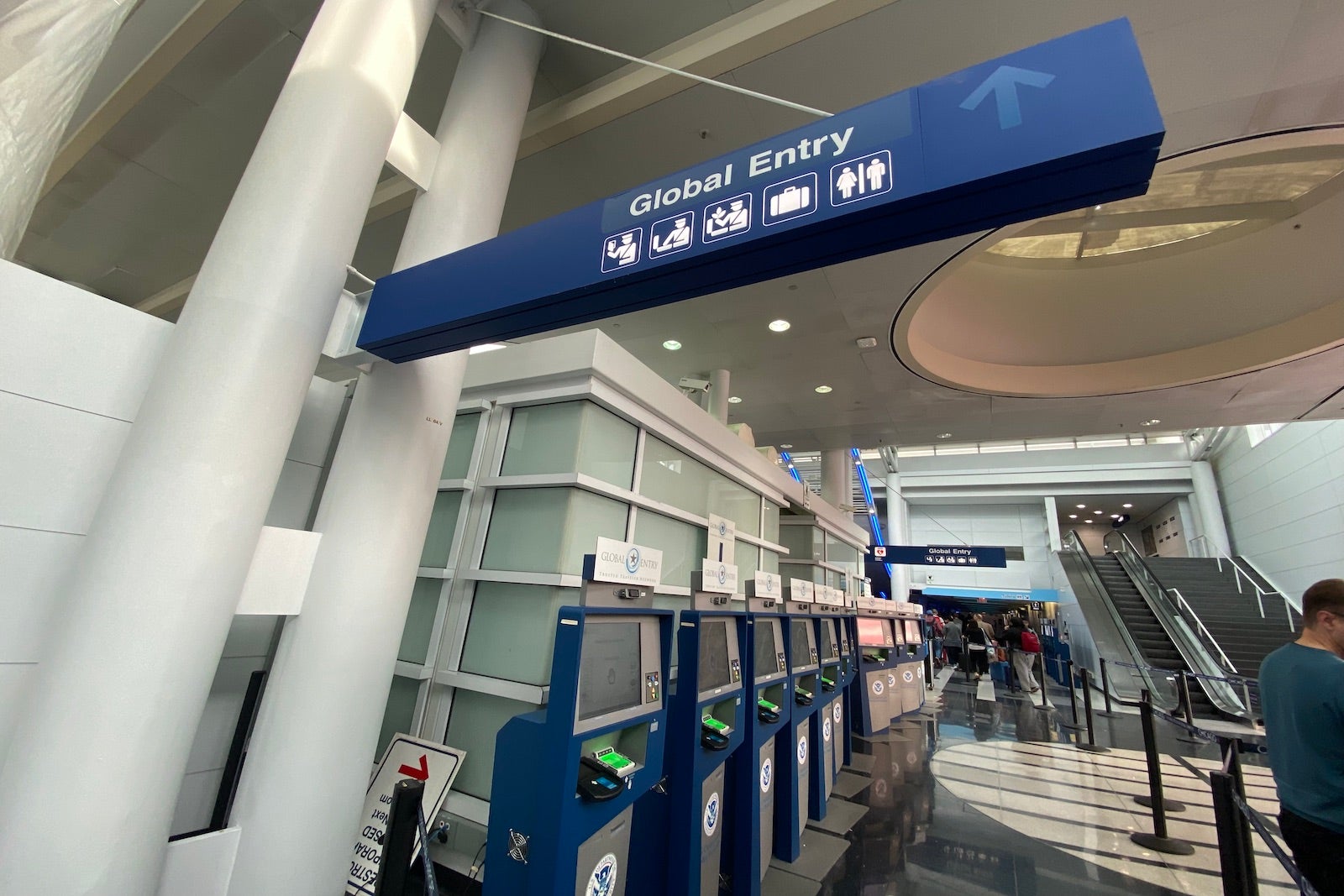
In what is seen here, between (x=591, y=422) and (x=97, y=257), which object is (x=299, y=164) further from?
(x=97, y=257)

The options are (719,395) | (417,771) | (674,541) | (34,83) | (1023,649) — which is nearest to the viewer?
(34,83)

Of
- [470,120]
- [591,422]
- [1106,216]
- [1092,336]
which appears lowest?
[591,422]

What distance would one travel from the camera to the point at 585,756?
2023mm

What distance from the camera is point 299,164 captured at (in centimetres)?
238

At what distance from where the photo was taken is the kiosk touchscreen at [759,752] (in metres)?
2.90

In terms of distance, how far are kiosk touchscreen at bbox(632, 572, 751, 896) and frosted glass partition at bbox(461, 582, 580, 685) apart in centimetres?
80

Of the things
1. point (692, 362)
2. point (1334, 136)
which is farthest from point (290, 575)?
point (1334, 136)

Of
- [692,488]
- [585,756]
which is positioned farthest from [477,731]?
[692,488]

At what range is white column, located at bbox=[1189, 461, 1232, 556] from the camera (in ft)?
51.0

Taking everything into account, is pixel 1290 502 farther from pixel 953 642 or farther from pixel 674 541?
pixel 674 541

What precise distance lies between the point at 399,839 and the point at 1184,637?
1374 cm

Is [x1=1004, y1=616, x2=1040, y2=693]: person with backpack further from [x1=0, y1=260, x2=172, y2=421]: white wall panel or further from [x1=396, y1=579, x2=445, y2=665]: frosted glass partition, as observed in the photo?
[x1=0, y1=260, x2=172, y2=421]: white wall panel

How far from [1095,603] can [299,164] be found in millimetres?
16046

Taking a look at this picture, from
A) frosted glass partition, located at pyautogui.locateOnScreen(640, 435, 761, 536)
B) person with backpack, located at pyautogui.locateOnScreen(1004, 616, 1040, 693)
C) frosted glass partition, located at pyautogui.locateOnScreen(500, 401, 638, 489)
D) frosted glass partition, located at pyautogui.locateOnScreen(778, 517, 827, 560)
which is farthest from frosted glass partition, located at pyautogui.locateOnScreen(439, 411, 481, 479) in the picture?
person with backpack, located at pyautogui.locateOnScreen(1004, 616, 1040, 693)
